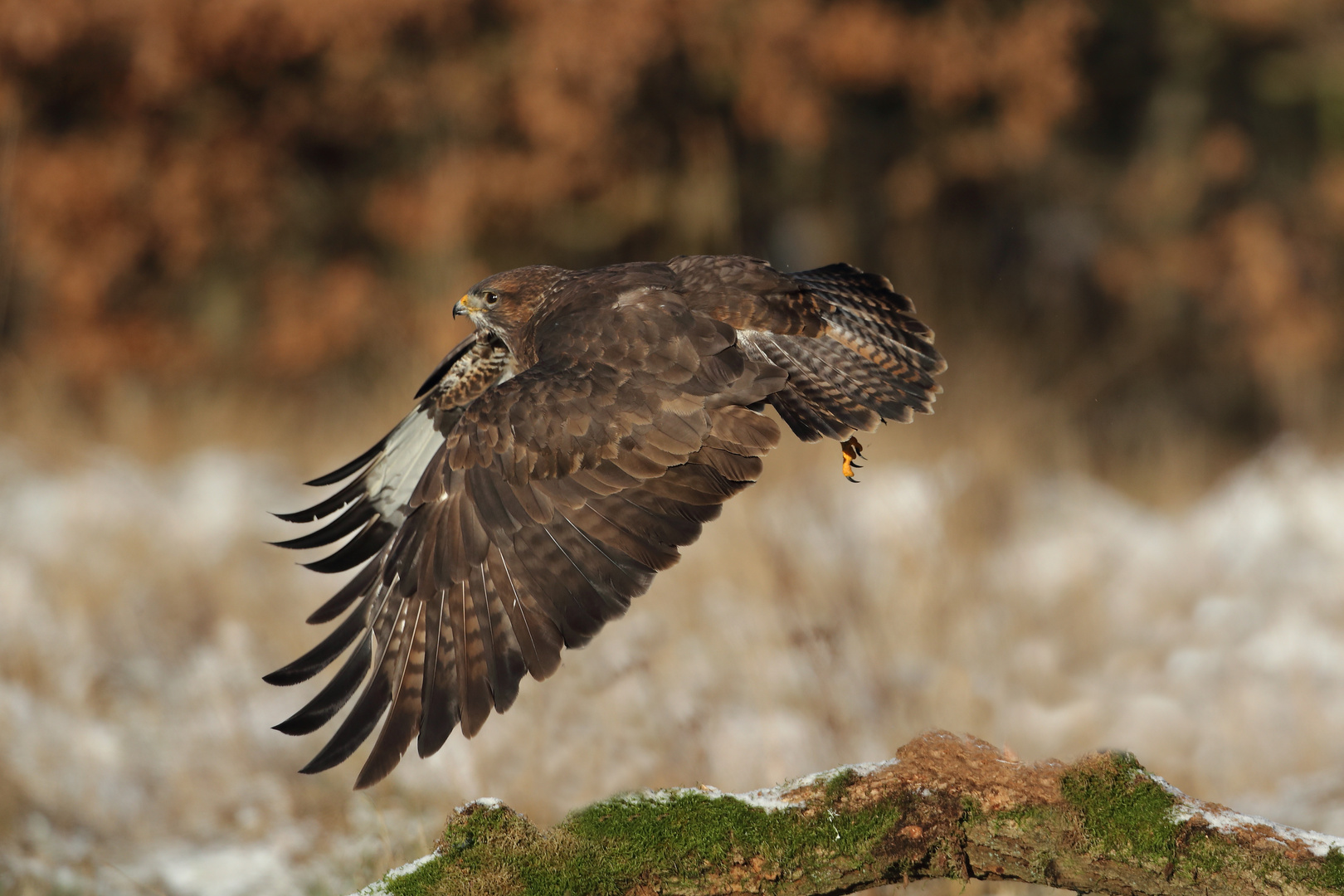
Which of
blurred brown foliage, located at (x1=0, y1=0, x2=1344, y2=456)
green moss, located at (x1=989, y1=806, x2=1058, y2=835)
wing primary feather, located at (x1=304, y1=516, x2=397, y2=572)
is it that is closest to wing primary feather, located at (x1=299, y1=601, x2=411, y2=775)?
wing primary feather, located at (x1=304, y1=516, x2=397, y2=572)

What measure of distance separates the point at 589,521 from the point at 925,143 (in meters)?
9.17

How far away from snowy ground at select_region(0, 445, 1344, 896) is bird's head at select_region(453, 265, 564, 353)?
1.57 meters

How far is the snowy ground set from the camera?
570 centimetres

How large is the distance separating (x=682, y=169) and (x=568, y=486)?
822 cm

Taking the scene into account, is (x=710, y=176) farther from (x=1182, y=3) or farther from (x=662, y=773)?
(x=662, y=773)

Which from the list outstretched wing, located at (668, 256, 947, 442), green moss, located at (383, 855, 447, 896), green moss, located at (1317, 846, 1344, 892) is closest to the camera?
green moss, located at (1317, 846, 1344, 892)

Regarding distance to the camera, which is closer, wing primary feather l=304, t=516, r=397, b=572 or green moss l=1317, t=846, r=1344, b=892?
green moss l=1317, t=846, r=1344, b=892

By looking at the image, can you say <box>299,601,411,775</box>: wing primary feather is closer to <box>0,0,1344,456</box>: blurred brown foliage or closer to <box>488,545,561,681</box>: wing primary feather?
<box>488,545,561,681</box>: wing primary feather

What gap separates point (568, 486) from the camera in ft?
11.4

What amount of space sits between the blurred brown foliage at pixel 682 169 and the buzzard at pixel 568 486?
5687 mm

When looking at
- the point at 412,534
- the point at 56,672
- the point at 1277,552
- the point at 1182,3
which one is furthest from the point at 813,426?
the point at 1182,3

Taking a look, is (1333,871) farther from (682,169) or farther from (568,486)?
(682,169)

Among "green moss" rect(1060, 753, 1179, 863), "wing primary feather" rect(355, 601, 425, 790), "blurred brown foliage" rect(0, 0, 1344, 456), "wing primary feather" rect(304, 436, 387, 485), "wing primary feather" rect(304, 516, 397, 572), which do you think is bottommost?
"green moss" rect(1060, 753, 1179, 863)

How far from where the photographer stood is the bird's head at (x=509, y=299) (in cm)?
451
